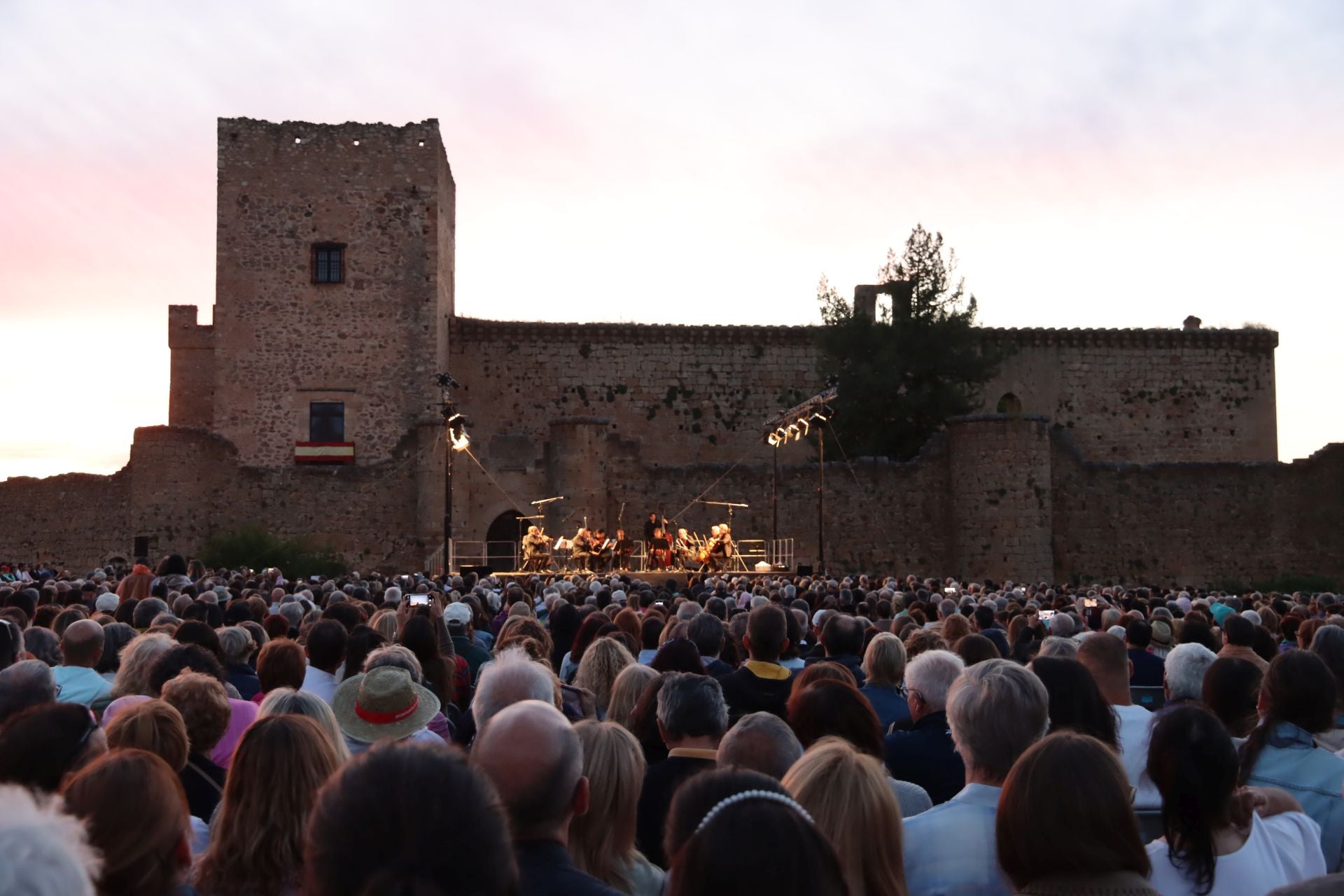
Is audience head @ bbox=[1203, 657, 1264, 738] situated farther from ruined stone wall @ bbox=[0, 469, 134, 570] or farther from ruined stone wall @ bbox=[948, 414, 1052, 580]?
ruined stone wall @ bbox=[0, 469, 134, 570]

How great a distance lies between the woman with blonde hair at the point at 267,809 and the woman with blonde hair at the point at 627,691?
2529 millimetres

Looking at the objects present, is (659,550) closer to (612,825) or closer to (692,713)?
(692,713)

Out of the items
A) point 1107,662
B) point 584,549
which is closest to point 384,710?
point 1107,662

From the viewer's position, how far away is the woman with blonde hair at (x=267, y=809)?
4.02 metres

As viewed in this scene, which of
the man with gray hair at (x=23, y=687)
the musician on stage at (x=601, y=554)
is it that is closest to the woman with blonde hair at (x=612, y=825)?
the man with gray hair at (x=23, y=687)

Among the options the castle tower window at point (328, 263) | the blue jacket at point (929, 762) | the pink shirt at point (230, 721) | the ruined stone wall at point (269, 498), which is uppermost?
the castle tower window at point (328, 263)

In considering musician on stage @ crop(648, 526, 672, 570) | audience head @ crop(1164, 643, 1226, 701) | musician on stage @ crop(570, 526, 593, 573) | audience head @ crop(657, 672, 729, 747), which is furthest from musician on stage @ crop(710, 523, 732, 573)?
audience head @ crop(657, 672, 729, 747)

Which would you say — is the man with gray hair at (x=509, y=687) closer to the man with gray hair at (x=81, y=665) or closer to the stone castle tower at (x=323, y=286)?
the man with gray hair at (x=81, y=665)

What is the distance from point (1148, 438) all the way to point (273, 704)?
44.2 m

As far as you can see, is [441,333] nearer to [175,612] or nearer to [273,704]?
[175,612]

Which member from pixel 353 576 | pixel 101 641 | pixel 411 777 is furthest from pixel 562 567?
pixel 411 777

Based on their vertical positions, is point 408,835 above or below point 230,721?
above

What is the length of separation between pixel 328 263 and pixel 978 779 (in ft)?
116

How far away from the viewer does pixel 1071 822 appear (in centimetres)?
380
